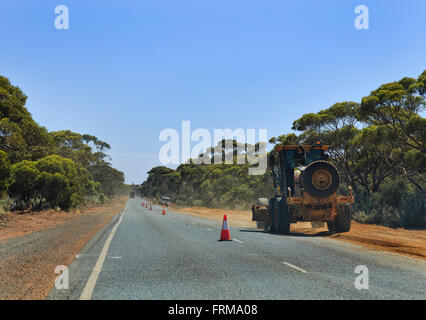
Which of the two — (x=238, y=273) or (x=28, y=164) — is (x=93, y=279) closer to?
(x=238, y=273)

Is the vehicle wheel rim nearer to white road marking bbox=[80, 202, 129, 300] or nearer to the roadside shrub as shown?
white road marking bbox=[80, 202, 129, 300]

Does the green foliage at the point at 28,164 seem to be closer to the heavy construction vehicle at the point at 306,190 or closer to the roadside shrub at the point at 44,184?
the roadside shrub at the point at 44,184

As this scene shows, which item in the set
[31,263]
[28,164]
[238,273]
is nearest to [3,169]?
[28,164]

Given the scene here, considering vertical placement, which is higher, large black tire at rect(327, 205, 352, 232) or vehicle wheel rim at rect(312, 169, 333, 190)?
vehicle wheel rim at rect(312, 169, 333, 190)

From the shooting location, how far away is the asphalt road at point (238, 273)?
6.49 metres

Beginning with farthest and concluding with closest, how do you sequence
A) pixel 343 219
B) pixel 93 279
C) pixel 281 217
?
pixel 281 217 → pixel 343 219 → pixel 93 279

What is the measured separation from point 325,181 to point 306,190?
0.80 m

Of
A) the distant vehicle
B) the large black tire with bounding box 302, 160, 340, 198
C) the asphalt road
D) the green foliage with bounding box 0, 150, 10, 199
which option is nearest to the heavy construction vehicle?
the large black tire with bounding box 302, 160, 340, 198

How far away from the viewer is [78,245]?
13750 mm

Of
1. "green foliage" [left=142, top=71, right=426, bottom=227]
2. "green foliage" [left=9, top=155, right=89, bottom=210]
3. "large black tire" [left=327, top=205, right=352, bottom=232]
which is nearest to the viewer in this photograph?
"large black tire" [left=327, top=205, right=352, bottom=232]

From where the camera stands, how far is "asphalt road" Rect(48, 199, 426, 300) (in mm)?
6491

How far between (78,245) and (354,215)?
59.1 feet

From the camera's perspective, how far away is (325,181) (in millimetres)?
15812

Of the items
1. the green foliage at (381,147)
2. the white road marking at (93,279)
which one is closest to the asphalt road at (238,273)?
the white road marking at (93,279)
